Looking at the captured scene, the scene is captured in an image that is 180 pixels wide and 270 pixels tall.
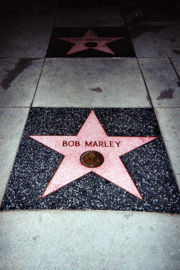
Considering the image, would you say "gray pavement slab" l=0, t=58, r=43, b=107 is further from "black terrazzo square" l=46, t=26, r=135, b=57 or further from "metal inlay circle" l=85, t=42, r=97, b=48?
"metal inlay circle" l=85, t=42, r=97, b=48

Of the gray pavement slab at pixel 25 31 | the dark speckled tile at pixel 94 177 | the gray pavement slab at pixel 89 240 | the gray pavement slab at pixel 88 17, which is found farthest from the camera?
the gray pavement slab at pixel 88 17

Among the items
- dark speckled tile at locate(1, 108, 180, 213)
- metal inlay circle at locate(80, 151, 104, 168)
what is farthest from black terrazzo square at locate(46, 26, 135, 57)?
metal inlay circle at locate(80, 151, 104, 168)

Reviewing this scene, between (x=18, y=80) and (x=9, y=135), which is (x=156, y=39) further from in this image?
(x=9, y=135)

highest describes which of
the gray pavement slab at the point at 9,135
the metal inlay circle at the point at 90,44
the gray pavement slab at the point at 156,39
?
the gray pavement slab at the point at 156,39

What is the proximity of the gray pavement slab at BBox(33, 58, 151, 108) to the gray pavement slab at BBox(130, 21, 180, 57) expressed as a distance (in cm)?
48

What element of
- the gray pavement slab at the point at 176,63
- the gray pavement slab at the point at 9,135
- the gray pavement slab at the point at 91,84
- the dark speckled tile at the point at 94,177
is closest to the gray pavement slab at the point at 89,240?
the dark speckled tile at the point at 94,177

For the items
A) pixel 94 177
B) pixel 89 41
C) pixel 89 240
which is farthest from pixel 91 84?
pixel 89 240

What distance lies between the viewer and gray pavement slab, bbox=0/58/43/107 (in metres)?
3.02

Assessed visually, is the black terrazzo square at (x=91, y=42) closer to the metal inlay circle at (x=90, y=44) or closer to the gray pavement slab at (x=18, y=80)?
the metal inlay circle at (x=90, y=44)

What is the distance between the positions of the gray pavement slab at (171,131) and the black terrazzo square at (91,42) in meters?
1.55

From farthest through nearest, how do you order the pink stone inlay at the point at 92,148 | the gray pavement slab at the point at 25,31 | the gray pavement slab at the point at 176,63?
the gray pavement slab at the point at 25,31
the gray pavement slab at the point at 176,63
the pink stone inlay at the point at 92,148

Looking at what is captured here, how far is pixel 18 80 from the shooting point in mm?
3363

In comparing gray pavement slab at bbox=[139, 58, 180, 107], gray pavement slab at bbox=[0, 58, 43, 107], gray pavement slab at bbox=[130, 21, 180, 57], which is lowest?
gray pavement slab at bbox=[0, 58, 43, 107]

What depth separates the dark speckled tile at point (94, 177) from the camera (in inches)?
74.7
